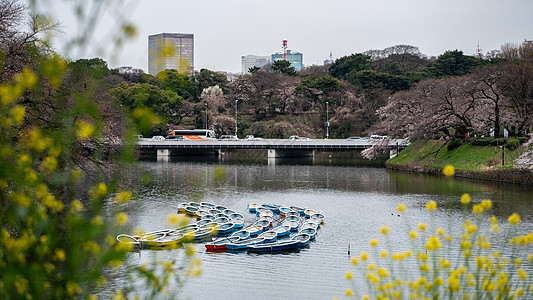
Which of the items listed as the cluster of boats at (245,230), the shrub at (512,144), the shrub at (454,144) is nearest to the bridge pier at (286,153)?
the shrub at (454,144)

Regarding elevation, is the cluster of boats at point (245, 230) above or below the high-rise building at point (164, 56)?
below

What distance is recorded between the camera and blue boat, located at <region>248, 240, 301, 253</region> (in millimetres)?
15992

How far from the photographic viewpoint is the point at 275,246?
16125 mm

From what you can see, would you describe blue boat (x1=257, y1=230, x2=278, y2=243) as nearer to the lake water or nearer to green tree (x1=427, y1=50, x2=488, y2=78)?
Result: the lake water

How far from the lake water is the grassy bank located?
5.37 feet

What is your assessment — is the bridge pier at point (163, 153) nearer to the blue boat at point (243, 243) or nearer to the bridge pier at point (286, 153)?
the bridge pier at point (286, 153)

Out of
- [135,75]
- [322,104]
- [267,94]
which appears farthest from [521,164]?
[135,75]

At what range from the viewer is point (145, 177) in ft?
14.5

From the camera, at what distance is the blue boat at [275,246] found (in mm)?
15992

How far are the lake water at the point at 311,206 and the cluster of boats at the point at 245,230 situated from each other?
1.29ft

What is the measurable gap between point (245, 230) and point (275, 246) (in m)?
2.05

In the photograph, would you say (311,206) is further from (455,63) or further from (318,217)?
(455,63)

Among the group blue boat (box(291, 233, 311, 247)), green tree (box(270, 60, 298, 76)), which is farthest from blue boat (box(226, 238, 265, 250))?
green tree (box(270, 60, 298, 76))

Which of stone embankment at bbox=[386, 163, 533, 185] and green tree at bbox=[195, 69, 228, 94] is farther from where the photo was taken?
green tree at bbox=[195, 69, 228, 94]
